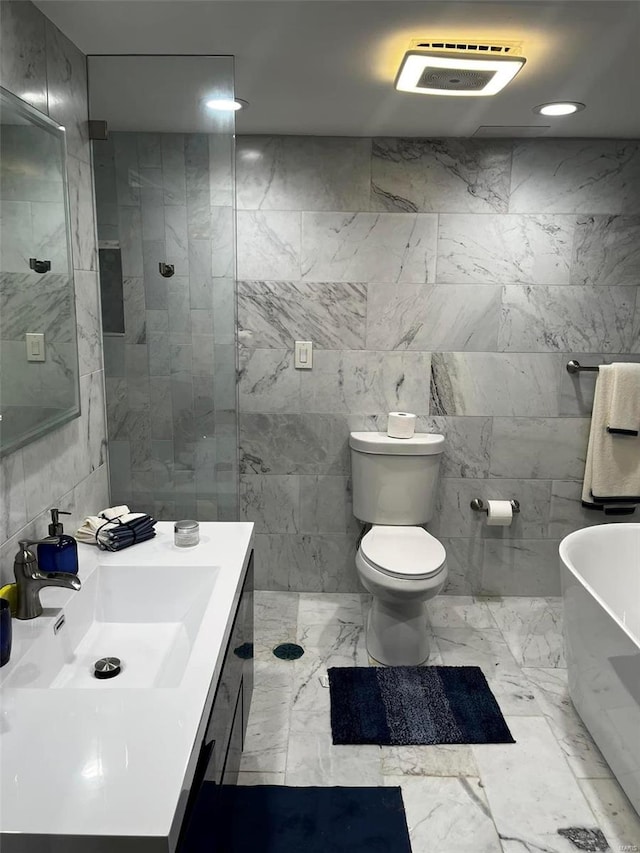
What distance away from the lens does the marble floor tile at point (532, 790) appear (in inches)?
75.2

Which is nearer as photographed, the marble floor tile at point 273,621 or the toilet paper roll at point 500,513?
the marble floor tile at point 273,621

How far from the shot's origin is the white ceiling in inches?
66.2

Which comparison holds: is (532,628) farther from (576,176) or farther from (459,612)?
(576,176)

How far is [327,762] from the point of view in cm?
219

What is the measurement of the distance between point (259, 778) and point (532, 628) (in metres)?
1.59

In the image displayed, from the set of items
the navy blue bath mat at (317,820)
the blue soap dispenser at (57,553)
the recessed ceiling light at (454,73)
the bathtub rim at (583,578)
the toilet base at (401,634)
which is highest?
the recessed ceiling light at (454,73)

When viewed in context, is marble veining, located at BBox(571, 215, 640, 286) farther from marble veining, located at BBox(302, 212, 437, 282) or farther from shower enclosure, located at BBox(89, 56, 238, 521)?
shower enclosure, located at BBox(89, 56, 238, 521)

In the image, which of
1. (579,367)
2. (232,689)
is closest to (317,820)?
(232,689)

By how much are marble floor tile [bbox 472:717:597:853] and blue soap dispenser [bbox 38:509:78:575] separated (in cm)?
153

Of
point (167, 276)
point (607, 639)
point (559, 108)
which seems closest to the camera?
point (607, 639)

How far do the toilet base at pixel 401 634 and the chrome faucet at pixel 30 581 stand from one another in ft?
5.15

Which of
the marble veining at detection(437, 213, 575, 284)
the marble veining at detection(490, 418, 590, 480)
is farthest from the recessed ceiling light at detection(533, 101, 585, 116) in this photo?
the marble veining at detection(490, 418, 590, 480)

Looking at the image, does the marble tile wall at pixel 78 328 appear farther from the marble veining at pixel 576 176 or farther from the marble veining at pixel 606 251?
the marble veining at pixel 606 251

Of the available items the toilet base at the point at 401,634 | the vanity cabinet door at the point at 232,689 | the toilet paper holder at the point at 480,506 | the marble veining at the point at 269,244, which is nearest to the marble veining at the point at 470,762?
the toilet base at the point at 401,634
